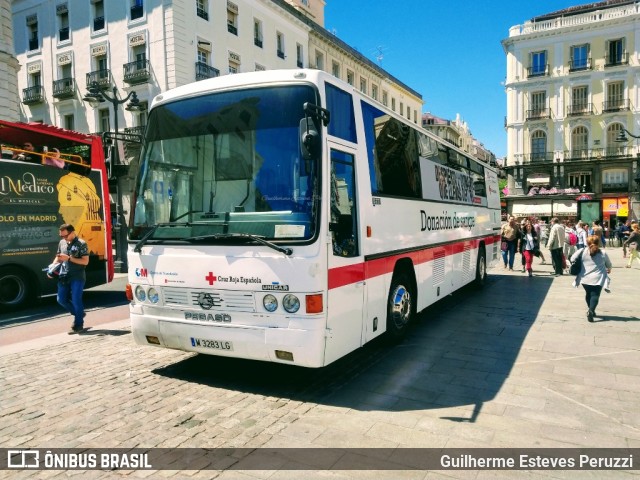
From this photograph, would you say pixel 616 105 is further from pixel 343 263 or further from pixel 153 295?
pixel 153 295

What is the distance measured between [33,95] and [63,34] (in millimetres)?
4851

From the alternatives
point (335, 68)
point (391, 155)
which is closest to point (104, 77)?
point (335, 68)

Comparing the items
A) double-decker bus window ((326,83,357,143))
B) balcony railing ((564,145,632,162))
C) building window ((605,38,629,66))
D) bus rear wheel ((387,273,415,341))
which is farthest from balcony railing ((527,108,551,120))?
double-decker bus window ((326,83,357,143))

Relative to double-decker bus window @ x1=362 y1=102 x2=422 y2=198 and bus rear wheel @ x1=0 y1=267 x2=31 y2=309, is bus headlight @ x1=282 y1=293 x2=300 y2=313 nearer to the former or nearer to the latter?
double-decker bus window @ x1=362 y1=102 x2=422 y2=198

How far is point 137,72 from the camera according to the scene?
27.6m

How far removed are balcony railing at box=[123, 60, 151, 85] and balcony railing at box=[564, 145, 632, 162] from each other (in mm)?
36380

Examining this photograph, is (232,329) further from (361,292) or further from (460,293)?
(460,293)

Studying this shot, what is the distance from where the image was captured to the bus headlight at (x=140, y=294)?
5340 mm

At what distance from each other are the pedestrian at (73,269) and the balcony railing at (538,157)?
1740 inches

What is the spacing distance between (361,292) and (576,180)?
4445 centimetres

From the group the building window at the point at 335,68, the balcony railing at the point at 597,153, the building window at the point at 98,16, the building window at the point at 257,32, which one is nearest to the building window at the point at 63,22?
the building window at the point at 98,16

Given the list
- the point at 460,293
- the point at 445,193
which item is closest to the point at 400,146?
the point at 445,193

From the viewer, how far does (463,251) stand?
1028 cm

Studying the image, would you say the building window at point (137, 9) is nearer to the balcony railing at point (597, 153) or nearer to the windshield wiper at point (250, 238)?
the windshield wiper at point (250, 238)
